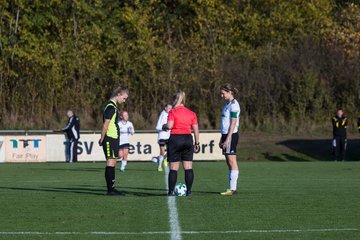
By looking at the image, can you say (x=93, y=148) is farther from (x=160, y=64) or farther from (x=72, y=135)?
(x=160, y=64)

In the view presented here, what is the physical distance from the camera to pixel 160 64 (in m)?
50.2

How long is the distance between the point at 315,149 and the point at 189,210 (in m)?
28.5

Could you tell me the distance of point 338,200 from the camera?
16.0m

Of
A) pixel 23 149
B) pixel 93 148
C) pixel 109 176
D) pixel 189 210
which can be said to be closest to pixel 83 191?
pixel 109 176

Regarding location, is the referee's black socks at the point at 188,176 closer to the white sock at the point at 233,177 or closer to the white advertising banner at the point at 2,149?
the white sock at the point at 233,177

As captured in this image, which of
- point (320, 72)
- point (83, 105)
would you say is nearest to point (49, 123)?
point (83, 105)

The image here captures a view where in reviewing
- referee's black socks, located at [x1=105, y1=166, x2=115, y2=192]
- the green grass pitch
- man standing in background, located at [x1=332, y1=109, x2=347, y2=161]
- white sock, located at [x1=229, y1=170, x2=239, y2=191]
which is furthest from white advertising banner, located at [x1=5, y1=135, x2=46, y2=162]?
white sock, located at [x1=229, y1=170, x2=239, y2=191]

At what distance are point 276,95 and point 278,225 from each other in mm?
37770

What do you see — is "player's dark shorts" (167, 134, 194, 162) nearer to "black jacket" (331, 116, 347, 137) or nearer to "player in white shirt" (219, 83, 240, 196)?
"player in white shirt" (219, 83, 240, 196)

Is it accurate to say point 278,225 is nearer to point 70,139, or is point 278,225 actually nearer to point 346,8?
point 70,139

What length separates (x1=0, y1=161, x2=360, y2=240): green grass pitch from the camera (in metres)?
11.7

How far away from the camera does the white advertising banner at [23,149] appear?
122 feet

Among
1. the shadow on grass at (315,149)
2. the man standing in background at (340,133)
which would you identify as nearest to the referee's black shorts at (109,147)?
the man standing in background at (340,133)

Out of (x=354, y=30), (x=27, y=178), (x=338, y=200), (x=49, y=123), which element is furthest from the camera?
(x=354, y=30)
